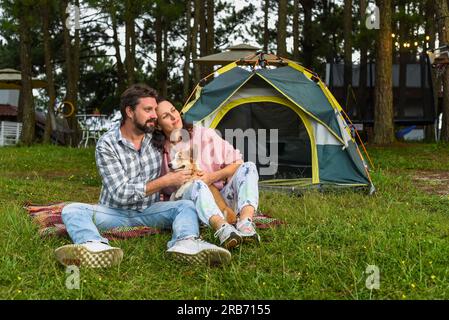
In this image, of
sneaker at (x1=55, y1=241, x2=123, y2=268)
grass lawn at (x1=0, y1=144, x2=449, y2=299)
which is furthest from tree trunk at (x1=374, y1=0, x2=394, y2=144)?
sneaker at (x1=55, y1=241, x2=123, y2=268)

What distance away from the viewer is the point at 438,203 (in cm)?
530

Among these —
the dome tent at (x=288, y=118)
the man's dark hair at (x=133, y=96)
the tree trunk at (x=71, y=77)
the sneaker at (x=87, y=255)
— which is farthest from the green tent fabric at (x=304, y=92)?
the tree trunk at (x=71, y=77)

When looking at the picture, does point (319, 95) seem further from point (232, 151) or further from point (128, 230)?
point (128, 230)

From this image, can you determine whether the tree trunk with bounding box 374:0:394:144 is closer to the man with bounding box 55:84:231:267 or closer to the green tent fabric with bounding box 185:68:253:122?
the green tent fabric with bounding box 185:68:253:122

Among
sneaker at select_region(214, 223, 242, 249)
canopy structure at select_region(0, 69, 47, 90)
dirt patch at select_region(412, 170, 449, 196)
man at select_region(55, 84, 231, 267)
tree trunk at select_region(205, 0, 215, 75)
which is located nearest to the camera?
sneaker at select_region(214, 223, 242, 249)

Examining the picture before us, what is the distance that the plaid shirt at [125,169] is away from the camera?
3473mm

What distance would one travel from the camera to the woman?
3348 millimetres

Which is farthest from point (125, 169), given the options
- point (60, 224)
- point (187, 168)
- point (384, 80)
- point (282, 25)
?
point (282, 25)

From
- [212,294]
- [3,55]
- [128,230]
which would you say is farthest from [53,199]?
[3,55]

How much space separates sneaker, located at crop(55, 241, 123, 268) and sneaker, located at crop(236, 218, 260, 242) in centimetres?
76

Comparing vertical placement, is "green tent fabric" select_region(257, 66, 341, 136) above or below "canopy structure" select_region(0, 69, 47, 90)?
below

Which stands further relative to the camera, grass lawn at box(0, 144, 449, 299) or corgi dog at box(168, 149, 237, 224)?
corgi dog at box(168, 149, 237, 224)

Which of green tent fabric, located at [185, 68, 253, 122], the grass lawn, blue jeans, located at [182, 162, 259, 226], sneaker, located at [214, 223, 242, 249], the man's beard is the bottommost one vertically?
the grass lawn

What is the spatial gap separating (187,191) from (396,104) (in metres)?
10.3
